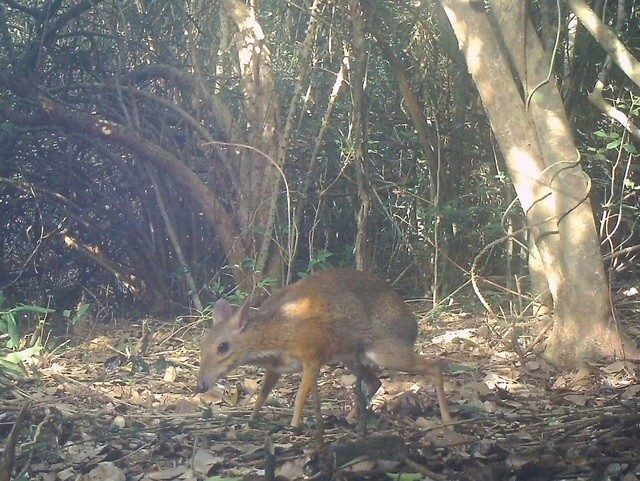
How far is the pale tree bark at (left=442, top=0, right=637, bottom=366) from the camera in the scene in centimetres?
592

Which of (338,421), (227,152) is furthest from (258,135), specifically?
(338,421)

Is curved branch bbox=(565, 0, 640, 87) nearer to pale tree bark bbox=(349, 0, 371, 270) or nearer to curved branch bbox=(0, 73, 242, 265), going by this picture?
pale tree bark bbox=(349, 0, 371, 270)

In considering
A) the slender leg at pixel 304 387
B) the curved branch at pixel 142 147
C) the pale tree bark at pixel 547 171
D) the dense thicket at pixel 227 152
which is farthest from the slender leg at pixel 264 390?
the curved branch at pixel 142 147

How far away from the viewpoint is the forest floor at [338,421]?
383 cm

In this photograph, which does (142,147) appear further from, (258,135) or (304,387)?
(304,387)

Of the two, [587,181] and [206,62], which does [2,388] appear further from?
[206,62]

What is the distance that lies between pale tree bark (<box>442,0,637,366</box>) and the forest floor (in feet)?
0.90

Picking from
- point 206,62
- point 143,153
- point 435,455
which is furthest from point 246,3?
point 435,455

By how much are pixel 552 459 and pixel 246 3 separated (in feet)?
19.4

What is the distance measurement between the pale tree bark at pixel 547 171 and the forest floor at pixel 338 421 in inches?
10.8

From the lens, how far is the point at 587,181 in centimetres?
594

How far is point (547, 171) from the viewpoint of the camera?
5.96m

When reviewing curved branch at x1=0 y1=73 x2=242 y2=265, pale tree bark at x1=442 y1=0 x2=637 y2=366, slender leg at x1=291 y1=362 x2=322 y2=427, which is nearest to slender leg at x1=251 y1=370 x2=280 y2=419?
slender leg at x1=291 y1=362 x2=322 y2=427

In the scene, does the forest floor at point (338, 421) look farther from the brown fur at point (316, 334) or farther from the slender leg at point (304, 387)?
the brown fur at point (316, 334)
